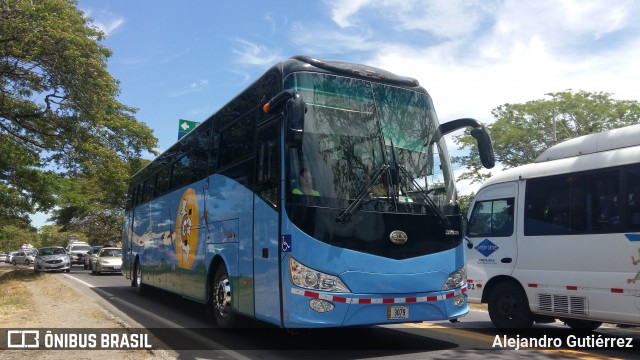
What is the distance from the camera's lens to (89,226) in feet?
184

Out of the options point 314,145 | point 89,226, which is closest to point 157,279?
point 314,145

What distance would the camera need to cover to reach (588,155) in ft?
25.3

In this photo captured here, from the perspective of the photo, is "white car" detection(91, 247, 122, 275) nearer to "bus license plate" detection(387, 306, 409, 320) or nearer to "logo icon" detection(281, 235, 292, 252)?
"logo icon" detection(281, 235, 292, 252)

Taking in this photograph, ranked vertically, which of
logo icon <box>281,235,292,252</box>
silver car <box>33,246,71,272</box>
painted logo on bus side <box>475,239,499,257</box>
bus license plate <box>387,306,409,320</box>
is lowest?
silver car <box>33,246,71,272</box>

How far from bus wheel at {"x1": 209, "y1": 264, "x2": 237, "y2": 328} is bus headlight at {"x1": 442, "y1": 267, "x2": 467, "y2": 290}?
3.31 m

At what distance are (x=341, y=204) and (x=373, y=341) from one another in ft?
8.44

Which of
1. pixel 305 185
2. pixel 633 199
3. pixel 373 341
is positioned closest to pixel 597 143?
pixel 633 199

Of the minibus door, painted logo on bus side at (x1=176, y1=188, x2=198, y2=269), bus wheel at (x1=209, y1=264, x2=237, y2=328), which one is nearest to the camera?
bus wheel at (x1=209, y1=264, x2=237, y2=328)

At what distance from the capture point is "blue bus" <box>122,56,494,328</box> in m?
5.89

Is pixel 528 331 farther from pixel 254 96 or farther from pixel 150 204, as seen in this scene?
pixel 150 204

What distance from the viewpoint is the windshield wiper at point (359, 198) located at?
19.5ft

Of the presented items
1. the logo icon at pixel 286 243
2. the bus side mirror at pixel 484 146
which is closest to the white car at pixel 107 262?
the logo icon at pixel 286 243

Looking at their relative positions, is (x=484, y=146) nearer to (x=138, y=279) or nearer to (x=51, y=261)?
(x=138, y=279)

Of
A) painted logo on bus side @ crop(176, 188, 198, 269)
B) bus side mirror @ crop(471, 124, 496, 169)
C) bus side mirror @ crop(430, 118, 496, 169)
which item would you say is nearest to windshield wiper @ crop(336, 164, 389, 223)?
bus side mirror @ crop(430, 118, 496, 169)
